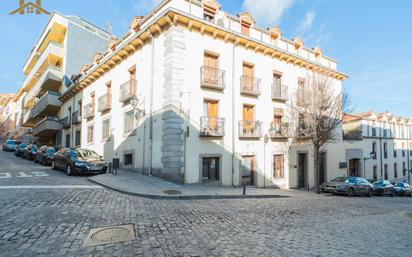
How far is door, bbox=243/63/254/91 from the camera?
14.6 metres

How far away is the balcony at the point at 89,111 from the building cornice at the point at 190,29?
2362mm

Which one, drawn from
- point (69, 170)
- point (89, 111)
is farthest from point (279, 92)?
point (89, 111)

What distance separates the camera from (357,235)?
550 centimetres

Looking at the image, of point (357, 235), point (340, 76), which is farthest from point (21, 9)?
point (340, 76)

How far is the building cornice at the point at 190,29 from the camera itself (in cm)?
1211

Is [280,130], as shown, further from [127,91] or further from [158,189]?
[127,91]

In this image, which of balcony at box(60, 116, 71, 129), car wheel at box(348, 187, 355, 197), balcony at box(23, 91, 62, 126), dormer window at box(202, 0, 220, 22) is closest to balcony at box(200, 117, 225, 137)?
dormer window at box(202, 0, 220, 22)

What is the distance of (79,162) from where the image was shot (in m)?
12.6

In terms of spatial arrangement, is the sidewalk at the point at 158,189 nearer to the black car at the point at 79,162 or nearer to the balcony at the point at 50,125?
the black car at the point at 79,162

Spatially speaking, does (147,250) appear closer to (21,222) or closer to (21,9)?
(21,222)

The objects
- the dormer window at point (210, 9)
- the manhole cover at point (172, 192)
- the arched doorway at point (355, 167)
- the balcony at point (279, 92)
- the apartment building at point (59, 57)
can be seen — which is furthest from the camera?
the apartment building at point (59, 57)

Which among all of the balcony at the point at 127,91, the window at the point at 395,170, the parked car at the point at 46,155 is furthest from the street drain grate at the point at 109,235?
the window at the point at 395,170

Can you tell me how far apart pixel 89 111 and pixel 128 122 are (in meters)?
6.53

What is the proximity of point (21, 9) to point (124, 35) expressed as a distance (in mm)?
5616
